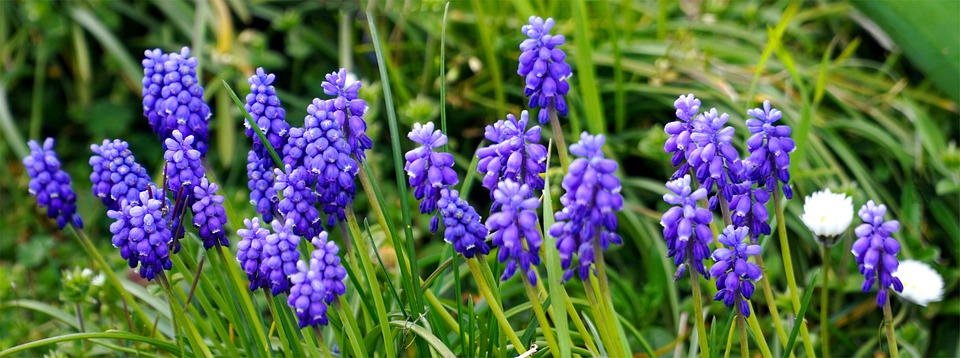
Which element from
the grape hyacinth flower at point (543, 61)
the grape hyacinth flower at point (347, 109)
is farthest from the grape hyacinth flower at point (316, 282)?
the grape hyacinth flower at point (543, 61)

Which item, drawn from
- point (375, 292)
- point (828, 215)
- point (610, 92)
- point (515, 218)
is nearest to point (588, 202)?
point (515, 218)

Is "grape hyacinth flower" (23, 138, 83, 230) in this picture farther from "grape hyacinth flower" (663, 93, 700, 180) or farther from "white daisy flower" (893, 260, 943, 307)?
"white daisy flower" (893, 260, 943, 307)

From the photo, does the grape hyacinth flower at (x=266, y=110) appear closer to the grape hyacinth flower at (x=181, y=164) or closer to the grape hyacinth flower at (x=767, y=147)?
the grape hyacinth flower at (x=181, y=164)

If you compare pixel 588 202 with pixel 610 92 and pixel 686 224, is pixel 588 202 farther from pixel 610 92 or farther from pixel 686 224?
pixel 610 92

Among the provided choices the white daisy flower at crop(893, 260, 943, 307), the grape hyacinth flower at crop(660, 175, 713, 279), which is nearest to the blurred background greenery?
the white daisy flower at crop(893, 260, 943, 307)

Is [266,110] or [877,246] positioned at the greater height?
[266,110]

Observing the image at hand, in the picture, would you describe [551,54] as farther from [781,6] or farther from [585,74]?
[781,6]
